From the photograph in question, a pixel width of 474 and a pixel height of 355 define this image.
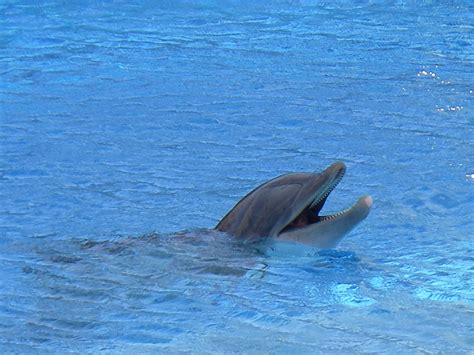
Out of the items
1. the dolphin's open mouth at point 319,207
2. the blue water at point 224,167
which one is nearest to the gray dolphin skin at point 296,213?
the dolphin's open mouth at point 319,207

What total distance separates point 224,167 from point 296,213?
6.25 feet

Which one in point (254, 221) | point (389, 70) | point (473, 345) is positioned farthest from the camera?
point (389, 70)

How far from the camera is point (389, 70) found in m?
9.70

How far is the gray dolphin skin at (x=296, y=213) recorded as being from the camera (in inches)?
221

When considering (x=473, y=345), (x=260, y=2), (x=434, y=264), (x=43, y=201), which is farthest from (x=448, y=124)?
(x=260, y=2)

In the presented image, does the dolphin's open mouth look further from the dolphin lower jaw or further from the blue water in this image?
the blue water

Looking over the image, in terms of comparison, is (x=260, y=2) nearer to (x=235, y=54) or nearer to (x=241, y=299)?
(x=235, y=54)

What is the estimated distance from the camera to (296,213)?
18.9ft

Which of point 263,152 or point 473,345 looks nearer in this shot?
point 473,345

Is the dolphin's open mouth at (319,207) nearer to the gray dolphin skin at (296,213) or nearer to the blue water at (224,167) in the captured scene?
the gray dolphin skin at (296,213)

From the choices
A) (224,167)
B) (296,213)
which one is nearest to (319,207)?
(296,213)

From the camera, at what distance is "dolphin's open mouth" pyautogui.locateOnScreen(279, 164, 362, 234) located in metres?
5.61

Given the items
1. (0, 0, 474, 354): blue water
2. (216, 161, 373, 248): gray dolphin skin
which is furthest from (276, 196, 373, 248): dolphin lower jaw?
(0, 0, 474, 354): blue water

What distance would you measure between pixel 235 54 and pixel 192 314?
5.40 m
